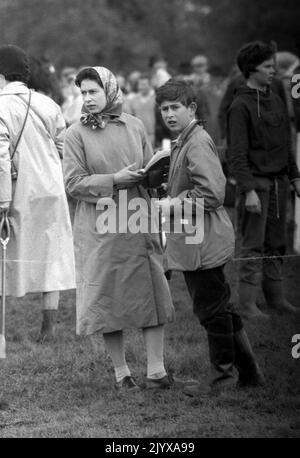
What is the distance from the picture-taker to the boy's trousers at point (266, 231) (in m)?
8.30

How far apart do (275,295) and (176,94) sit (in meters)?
2.68

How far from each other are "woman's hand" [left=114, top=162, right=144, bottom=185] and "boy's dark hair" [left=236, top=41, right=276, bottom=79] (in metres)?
2.23

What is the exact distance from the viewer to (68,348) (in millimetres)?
7750

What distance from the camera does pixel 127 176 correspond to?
628 centimetres

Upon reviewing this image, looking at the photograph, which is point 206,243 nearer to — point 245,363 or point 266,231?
point 245,363

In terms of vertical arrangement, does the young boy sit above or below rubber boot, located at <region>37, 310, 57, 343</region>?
above

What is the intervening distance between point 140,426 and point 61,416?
519mm

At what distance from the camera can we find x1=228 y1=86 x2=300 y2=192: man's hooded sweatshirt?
814cm

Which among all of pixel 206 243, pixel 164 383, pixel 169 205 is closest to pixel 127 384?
pixel 164 383

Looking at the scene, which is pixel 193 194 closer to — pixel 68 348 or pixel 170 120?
pixel 170 120

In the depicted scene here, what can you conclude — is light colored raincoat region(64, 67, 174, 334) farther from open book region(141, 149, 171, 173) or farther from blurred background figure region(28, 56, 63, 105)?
blurred background figure region(28, 56, 63, 105)

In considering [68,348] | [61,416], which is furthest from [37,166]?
[61,416]

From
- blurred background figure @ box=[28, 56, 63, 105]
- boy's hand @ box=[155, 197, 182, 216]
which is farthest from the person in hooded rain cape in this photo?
blurred background figure @ box=[28, 56, 63, 105]

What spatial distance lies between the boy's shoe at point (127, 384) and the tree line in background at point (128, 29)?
33077 mm
